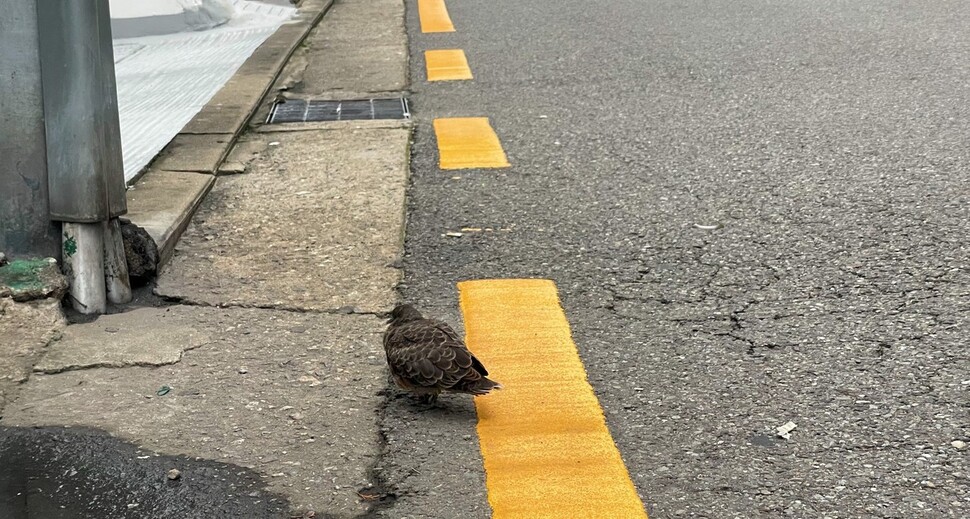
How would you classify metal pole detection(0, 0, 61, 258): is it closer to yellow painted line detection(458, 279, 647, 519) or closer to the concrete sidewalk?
the concrete sidewalk

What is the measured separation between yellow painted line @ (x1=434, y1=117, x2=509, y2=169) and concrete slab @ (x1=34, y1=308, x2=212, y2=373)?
2.01 m

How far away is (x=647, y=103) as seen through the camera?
647 cm

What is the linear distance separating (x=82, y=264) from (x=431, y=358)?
1335mm

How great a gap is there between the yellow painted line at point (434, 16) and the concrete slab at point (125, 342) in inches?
247

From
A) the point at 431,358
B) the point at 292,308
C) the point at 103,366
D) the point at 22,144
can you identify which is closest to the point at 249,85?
the point at 22,144

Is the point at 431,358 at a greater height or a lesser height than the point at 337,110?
greater

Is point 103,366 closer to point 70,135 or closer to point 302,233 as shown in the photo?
point 70,135

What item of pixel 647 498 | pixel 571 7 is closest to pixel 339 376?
pixel 647 498

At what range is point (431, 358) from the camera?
299 centimetres

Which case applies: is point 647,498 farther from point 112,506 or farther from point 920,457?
point 112,506

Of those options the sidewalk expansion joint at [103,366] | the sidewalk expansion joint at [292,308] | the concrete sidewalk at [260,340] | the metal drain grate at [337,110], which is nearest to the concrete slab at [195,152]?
the concrete sidewalk at [260,340]

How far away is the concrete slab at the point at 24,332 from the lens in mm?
3273

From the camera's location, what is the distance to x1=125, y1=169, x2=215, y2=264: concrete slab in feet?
13.8

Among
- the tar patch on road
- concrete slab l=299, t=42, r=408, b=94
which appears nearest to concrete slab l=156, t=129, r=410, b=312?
the tar patch on road
